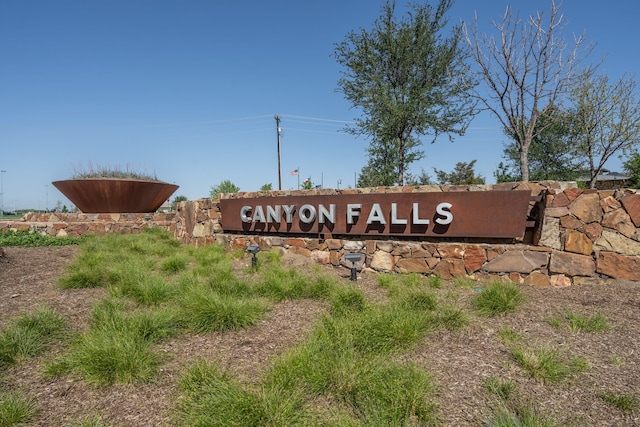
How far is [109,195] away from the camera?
13.8 m

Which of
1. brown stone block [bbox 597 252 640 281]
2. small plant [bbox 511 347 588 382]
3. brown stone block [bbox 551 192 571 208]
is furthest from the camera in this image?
brown stone block [bbox 551 192 571 208]

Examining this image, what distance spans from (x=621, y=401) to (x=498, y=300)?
2.00 m

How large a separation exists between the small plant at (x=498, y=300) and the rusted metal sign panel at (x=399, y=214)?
1.48m

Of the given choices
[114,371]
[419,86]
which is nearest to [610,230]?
[114,371]

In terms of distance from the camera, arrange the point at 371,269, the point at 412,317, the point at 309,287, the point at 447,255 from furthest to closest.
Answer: the point at 371,269 → the point at 447,255 → the point at 309,287 → the point at 412,317

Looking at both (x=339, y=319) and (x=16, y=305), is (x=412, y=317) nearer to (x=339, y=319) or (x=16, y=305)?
(x=339, y=319)

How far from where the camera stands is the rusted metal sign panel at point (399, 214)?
20.0ft

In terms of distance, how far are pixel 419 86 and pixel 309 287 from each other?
12.8 metres

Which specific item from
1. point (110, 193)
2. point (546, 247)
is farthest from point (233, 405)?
point (110, 193)

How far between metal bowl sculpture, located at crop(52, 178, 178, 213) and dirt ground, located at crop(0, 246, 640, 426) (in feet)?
29.7

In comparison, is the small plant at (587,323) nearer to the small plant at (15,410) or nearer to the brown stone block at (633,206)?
the brown stone block at (633,206)

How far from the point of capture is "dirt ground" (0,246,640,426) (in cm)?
267

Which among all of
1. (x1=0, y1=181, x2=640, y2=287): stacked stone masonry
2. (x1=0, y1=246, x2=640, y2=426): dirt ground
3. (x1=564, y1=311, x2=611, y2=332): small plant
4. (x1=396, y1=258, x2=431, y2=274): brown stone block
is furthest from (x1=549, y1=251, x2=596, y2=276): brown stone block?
(x1=396, y1=258, x2=431, y2=274): brown stone block

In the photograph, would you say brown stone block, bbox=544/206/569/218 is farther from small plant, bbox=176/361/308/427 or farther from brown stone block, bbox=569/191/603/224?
small plant, bbox=176/361/308/427
